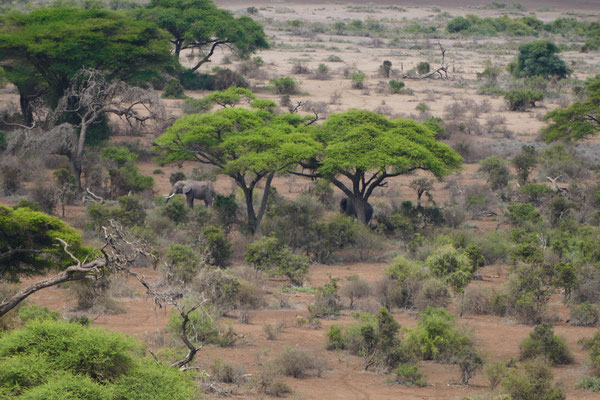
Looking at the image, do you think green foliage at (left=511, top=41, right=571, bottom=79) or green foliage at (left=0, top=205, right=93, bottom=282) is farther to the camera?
green foliage at (left=511, top=41, right=571, bottom=79)

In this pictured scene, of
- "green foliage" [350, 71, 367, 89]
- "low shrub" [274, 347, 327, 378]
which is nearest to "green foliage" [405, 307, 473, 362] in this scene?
"low shrub" [274, 347, 327, 378]

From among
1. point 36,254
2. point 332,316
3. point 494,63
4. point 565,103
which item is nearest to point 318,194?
point 332,316

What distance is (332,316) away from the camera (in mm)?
14867

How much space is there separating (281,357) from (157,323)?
2.67 meters

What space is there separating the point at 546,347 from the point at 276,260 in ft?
20.4

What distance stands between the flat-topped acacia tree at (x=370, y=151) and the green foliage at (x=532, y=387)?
9.09 metres

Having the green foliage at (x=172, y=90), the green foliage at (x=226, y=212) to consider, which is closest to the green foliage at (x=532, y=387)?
the green foliage at (x=226, y=212)

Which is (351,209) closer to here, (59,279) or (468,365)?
(468,365)

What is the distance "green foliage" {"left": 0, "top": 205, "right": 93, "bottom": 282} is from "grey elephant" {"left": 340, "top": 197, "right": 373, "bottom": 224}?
10.8 meters

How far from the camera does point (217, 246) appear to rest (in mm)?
17812

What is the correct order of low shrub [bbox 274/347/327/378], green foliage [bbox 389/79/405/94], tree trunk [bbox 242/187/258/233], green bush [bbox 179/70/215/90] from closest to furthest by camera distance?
low shrub [bbox 274/347/327/378] < tree trunk [bbox 242/187/258/233] < green bush [bbox 179/70/215/90] < green foliage [bbox 389/79/405/94]

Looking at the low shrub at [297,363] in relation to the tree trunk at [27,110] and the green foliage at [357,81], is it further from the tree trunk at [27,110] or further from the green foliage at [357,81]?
the green foliage at [357,81]

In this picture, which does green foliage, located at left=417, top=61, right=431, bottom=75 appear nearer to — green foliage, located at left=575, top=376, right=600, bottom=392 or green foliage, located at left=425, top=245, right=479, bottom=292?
green foliage, located at left=425, top=245, right=479, bottom=292

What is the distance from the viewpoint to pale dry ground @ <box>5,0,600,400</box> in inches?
469
